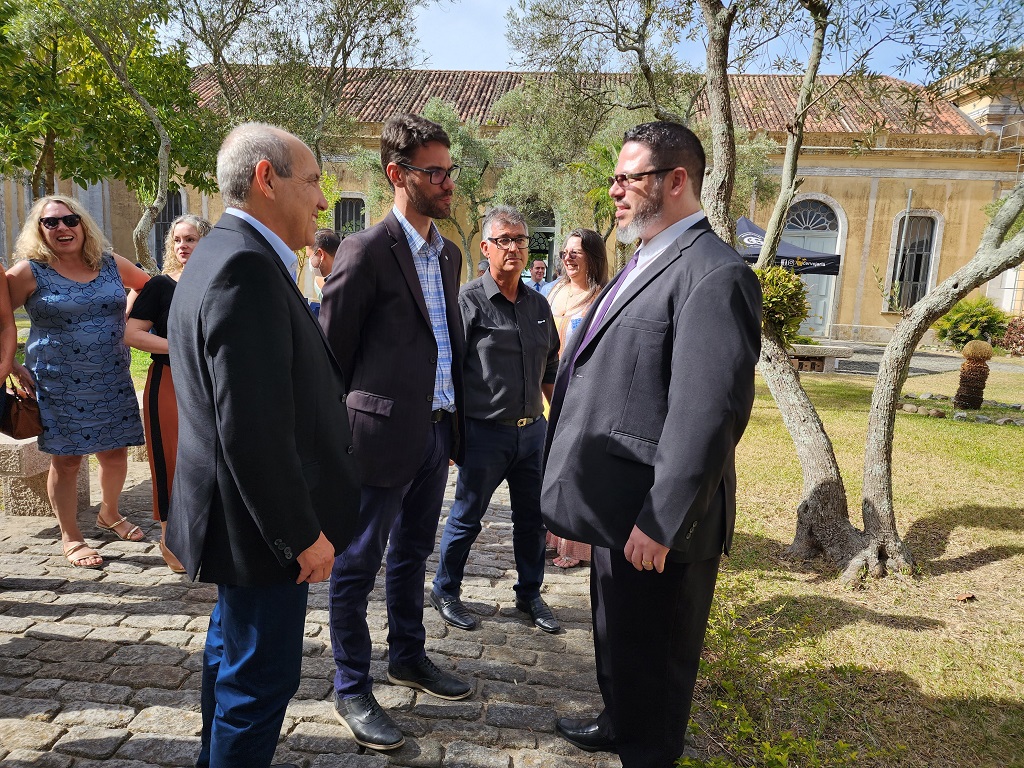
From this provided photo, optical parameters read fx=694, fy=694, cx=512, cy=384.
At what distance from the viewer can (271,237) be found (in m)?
2.08

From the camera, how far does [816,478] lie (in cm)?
495

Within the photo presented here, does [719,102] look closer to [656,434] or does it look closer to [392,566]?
[656,434]

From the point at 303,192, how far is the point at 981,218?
1150 inches

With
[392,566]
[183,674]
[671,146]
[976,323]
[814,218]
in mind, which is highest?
[814,218]

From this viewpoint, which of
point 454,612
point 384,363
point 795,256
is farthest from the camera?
point 795,256

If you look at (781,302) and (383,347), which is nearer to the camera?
(383,347)

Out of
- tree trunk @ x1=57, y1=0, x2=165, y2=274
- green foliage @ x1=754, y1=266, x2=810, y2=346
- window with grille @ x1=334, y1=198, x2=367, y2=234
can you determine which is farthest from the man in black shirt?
window with grille @ x1=334, y1=198, x2=367, y2=234

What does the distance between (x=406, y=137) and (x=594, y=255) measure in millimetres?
2396

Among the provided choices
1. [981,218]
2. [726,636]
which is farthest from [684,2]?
[981,218]

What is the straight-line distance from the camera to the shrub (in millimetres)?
19859

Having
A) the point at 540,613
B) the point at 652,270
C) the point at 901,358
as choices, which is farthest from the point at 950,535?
the point at 652,270

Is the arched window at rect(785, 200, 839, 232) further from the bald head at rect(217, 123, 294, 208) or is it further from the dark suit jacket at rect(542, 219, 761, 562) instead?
the bald head at rect(217, 123, 294, 208)

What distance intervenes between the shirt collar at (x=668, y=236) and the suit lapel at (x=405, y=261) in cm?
95

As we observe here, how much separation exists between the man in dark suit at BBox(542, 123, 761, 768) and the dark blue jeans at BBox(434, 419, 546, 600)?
1.11m
